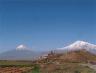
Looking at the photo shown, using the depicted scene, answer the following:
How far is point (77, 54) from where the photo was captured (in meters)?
139

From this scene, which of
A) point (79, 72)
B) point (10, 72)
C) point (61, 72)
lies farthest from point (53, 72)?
point (10, 72)

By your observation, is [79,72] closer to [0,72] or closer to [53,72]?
Result: [53,72]

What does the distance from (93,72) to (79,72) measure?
2.62 metres

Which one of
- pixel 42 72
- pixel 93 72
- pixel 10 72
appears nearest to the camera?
pixel 93 72

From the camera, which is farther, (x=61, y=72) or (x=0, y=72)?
(x=0, y=72)

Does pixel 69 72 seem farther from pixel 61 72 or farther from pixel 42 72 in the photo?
pixel 42 72

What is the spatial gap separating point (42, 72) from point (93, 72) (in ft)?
34.1

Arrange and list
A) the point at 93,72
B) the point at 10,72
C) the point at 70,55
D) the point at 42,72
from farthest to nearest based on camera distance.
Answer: the point at 70,55 → the point at 10,72 → the point at 42,72 → the point at 93,72

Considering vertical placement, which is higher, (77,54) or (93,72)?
(77,54)

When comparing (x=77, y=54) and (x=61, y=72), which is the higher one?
(x=77, y=54)

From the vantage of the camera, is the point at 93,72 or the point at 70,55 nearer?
the point at 93,72

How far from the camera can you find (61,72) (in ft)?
170

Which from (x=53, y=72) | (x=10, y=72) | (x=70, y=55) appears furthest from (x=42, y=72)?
(x=70, y=55)

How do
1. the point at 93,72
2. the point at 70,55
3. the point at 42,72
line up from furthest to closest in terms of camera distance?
the point at 70,55
the point at 42,72
the point at 93,72
